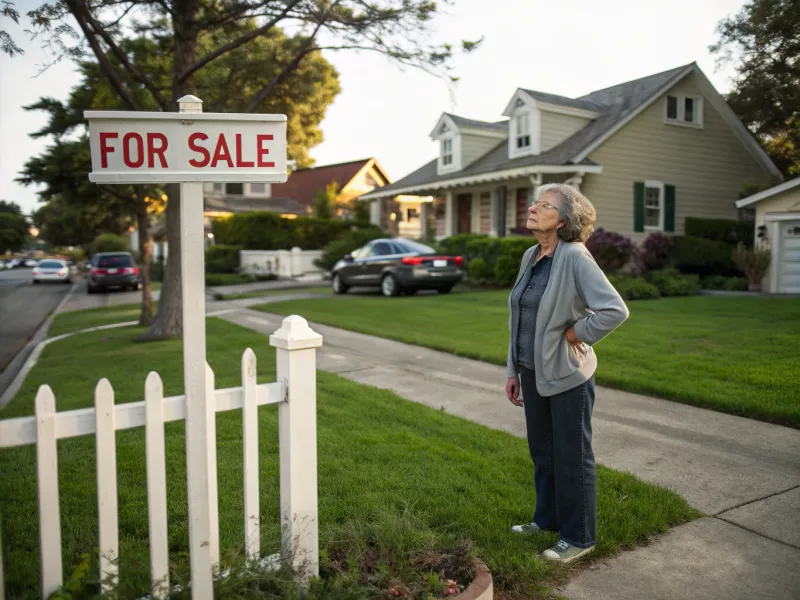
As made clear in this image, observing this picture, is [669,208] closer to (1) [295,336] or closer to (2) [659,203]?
(2) [659,203]

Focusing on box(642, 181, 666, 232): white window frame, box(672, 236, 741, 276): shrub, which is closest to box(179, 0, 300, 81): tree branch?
box(672, 236, 741, 276): shrub

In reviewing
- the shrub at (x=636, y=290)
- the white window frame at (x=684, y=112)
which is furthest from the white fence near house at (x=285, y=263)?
the shrub at (x=636, y=290)

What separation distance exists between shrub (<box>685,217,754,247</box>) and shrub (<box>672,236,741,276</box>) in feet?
3.91

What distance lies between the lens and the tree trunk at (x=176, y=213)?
1141 centimetres

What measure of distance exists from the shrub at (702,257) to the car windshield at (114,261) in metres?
20.9

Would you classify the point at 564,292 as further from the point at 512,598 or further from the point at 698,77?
the point at 698,77

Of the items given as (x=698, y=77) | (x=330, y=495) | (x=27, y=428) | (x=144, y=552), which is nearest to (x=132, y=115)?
(x=27, y=428)

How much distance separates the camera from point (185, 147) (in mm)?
2512

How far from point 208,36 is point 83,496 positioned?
1216cm

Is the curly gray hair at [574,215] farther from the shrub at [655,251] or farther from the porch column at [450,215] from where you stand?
the porch column at [450,215]

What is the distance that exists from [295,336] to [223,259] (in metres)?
28.9

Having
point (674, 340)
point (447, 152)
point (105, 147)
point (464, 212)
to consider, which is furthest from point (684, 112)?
point (105, 147)

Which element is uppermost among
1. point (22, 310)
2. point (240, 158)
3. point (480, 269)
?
point (240, 158)

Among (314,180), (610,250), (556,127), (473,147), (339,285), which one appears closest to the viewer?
(610,250)
